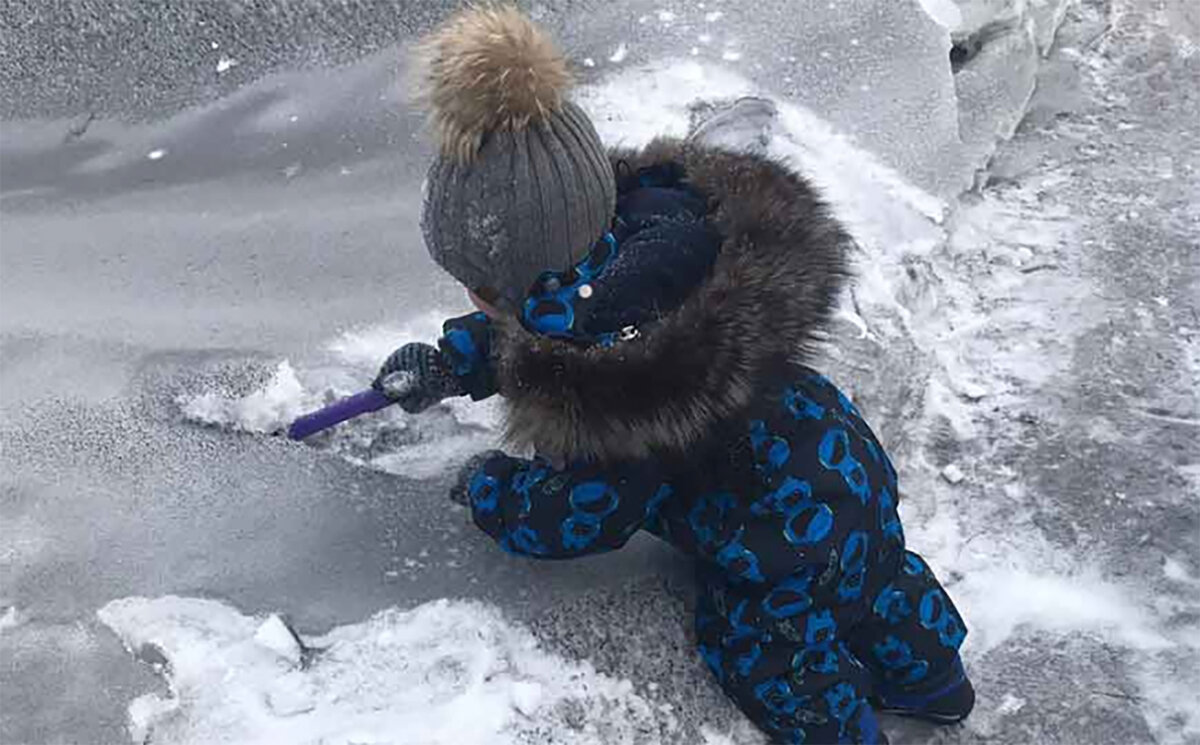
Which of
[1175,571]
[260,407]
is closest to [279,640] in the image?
[260,407]

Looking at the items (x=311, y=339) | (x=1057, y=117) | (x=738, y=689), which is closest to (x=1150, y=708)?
(x=738, y=689)

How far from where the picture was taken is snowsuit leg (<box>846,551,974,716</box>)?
2.00m

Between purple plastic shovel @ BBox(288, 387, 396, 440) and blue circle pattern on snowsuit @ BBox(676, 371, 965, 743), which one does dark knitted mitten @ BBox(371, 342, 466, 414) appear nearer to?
purple plastic shovel @ BBox(288, 387, 396, 440)

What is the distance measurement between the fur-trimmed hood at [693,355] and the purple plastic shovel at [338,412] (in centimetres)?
30

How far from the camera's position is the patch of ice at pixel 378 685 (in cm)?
181

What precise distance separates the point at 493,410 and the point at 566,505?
432 mm

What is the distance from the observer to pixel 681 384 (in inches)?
69.1

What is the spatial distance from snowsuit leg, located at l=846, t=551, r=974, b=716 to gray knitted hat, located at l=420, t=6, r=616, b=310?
2.17 feet

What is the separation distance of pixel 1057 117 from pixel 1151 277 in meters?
0.69

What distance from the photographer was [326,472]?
7.02 feet

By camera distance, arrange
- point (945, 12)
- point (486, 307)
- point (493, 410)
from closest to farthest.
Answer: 1. point (486, 307)
2. point (493, 410)
3. point (945, 12)

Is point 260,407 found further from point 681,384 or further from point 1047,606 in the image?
point 1047,606

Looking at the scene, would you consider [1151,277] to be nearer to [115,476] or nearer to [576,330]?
[576,330]

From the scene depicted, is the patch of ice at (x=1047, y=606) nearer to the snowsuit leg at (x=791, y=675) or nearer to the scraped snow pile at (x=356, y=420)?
the snowsuit leg at (x=791, y=675)
